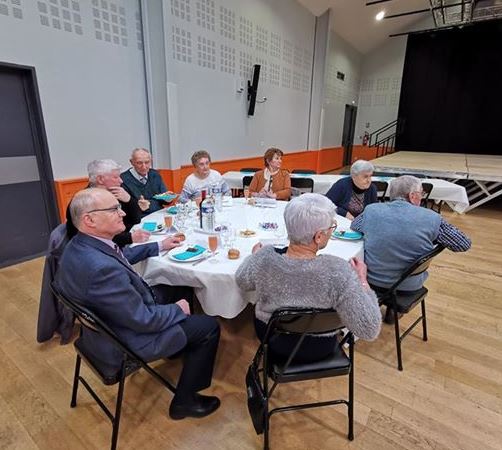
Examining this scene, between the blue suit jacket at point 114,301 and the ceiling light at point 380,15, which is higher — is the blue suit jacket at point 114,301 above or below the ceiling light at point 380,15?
below

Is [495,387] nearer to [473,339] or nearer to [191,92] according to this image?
[473,339]

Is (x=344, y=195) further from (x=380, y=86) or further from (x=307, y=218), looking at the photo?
(x=380, y=86)

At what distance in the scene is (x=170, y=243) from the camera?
1879mm

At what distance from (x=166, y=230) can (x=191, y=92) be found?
→ 370 cm

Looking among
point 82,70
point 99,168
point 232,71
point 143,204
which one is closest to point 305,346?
point 99,168

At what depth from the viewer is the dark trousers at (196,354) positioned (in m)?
1.53

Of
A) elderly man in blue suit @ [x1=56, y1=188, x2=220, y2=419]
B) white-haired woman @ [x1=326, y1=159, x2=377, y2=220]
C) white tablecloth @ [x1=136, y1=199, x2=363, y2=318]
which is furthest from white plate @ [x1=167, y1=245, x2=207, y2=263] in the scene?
white-haired woman @ [x1=326, y1=159, x2=377, y2=220]

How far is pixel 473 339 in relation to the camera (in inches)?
91.4

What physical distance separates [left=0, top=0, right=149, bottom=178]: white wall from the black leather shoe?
3.30m

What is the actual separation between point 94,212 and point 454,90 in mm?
13604

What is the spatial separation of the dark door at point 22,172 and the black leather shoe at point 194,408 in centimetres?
314

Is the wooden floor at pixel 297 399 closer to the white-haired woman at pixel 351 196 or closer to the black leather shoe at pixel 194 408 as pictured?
the black leather shoe at pixel 194 408


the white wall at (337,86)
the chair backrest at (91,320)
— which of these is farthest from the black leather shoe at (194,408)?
the white wall at (337,86)

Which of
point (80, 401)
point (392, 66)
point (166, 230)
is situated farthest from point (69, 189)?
point (392, 66)
